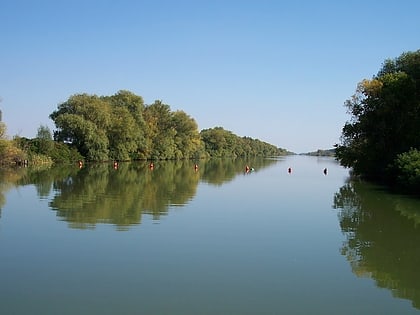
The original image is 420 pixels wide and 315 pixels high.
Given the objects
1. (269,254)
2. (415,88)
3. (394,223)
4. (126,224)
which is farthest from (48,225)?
(415,88)

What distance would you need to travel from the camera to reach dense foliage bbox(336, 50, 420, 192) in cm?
3591

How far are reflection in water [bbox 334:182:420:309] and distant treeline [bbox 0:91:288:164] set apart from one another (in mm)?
41363

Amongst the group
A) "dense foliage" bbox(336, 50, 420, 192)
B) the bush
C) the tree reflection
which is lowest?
the tree reflection

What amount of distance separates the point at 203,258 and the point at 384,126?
30.1m

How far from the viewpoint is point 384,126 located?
3800 centimetres

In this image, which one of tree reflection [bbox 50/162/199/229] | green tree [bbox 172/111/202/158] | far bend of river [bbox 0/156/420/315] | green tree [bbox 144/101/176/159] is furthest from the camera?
green tree [bbox 172/111/202/158]

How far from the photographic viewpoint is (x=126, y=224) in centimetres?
1645

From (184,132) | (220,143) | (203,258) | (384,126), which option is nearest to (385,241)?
(203,258)

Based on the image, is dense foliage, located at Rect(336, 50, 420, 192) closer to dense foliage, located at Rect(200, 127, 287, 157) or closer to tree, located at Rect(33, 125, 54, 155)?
tree, located at Rect(33, 125, 54, 155)

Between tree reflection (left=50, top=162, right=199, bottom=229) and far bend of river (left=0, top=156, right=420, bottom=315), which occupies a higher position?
tree reflection (left=50, top=162, right=199, bottom=229)

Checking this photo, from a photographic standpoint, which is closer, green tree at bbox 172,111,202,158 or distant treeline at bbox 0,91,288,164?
distant treeline at bbox 0,91,288,164

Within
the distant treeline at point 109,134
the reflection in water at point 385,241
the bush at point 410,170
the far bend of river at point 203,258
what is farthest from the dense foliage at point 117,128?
the reflection in water at point 385,241

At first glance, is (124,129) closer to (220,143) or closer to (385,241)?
(385,241)

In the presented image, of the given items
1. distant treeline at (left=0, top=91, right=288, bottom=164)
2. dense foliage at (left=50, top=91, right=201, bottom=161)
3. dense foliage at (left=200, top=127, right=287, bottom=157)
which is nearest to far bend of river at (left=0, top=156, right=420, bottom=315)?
distant treeline at (left=0, top=91, right=288, bottom=164)
